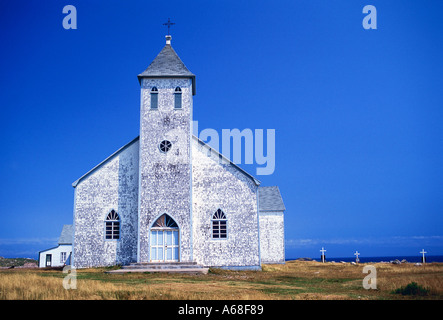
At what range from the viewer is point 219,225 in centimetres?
2798

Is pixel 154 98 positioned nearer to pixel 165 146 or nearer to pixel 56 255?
pixel 165 146

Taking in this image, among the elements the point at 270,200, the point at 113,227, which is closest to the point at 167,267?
the point at 113,227

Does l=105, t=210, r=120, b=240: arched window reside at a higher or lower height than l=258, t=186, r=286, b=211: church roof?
lower

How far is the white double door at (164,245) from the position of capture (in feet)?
88.3

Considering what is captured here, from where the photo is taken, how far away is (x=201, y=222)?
1101 inches

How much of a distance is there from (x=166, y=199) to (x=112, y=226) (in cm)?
424

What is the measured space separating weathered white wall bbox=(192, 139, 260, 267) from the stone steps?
1.97m

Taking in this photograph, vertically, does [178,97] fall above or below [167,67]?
below

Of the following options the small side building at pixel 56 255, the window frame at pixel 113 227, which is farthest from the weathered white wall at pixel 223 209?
the small side building at pixel 56 255

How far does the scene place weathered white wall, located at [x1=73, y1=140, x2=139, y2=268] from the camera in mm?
27484

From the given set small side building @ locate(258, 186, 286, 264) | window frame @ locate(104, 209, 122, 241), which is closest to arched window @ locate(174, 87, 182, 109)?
window frame @ locate(104, 209, 122, 241)

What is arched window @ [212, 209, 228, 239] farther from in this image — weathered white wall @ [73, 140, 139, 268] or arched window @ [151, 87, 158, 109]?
arched window @ [151, 87, 158, 109]

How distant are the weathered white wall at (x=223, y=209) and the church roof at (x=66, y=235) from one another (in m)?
27.7

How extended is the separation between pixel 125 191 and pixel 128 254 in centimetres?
426
